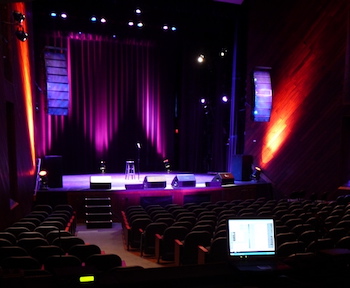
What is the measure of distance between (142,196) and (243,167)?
460cm

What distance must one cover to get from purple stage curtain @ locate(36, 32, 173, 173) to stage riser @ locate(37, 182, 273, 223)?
537 cm

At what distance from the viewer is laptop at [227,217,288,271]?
3.48 metres

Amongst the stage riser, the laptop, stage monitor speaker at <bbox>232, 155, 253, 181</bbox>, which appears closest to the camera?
the laptop

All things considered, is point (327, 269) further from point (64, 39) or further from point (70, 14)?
point (64, 39)

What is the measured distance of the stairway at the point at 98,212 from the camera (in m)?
10.6

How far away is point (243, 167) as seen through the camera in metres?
14.3

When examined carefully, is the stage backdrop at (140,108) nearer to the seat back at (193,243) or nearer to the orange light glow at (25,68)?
the orange light glow at (25,68)

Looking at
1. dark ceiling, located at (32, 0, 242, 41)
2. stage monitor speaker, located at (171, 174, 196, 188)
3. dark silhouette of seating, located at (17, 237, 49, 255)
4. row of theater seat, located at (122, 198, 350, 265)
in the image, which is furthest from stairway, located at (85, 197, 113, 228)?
dark ceiling, located at (32, 0, 242, 41)

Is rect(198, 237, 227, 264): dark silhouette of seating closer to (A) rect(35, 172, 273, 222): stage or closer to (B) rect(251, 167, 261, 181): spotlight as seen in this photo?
(A) rect(35, 172, 273, 222): stage

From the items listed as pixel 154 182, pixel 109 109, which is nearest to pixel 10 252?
pixel 154 182

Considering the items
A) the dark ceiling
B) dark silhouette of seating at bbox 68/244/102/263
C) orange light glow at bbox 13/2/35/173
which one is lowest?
dark silhouette of seating at bbox 68/244/102/263

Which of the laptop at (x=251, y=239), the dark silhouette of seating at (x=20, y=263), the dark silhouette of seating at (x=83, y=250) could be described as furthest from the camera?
the dark silhouette of seating at (x=83, y=250)

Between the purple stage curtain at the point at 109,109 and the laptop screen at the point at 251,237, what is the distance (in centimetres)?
1370

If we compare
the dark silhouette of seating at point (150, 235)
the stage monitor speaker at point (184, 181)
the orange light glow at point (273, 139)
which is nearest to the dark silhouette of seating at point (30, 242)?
the dark silhouette of seating at point (150, 235)
